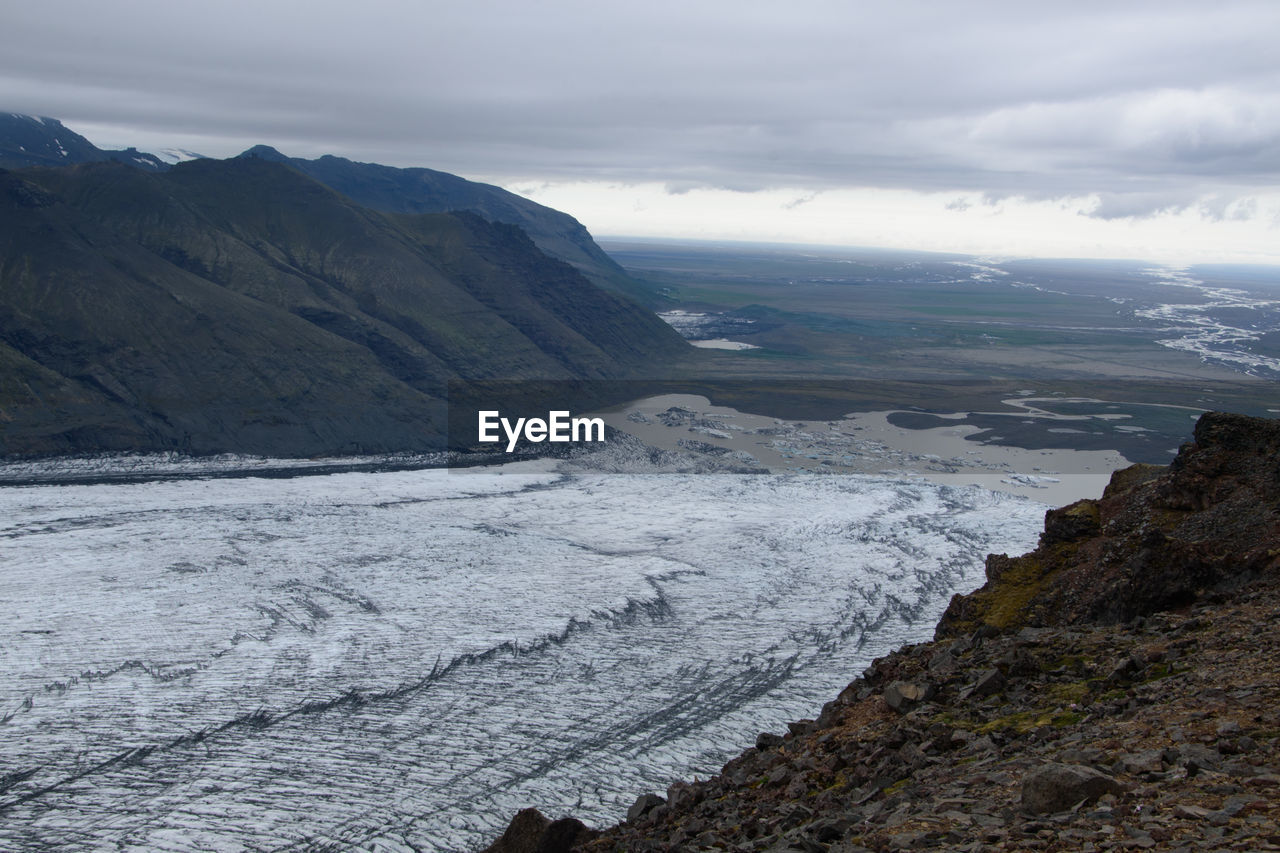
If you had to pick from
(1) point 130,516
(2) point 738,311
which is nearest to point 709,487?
(1) point 130,516

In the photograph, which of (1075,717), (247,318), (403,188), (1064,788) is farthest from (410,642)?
(403,188)

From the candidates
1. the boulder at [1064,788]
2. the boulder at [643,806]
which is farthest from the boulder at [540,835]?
the boulder at [1064,788]

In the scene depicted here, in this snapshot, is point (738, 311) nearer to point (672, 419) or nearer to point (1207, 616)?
point (672, 419)

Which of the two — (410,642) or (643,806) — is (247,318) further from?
(643,806)

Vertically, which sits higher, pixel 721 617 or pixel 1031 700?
pixel 1031 700

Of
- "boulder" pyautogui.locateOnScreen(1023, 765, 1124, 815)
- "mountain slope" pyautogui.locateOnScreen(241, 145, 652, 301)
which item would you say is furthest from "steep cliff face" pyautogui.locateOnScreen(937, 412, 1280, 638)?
"mountain slope" pyautogui.locateOnScreen(241, 145, 652, 301)

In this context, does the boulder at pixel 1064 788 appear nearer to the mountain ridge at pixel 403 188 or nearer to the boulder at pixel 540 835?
the boulder at pixel 540 835
